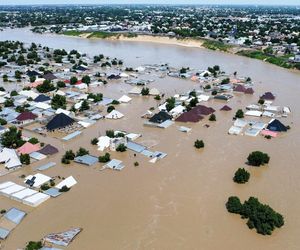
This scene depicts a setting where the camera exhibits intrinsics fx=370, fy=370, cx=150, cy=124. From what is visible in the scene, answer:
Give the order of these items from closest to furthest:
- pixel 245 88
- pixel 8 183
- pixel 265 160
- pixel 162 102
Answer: pixel 8 183 < pixel 265 160 < pixel 162 102 < pixel 245 88

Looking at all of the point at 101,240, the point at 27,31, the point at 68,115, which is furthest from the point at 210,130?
the point at 27,31

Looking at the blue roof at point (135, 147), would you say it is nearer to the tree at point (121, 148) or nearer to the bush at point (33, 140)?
the tree at point (121, 148)

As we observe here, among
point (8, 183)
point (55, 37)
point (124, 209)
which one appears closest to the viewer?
point (124, 209)

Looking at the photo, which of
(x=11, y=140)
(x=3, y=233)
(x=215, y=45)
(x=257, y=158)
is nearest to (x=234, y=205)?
(x=257, y=158)

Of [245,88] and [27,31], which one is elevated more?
[245,88]

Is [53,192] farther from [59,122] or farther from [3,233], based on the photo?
[59,122]

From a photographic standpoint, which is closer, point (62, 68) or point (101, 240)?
point (101, 240)

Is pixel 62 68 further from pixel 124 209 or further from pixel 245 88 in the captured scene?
pixel 124 209

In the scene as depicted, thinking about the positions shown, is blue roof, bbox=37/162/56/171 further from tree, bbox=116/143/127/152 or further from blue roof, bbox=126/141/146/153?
blue roof, bbox=126/141/146/153
